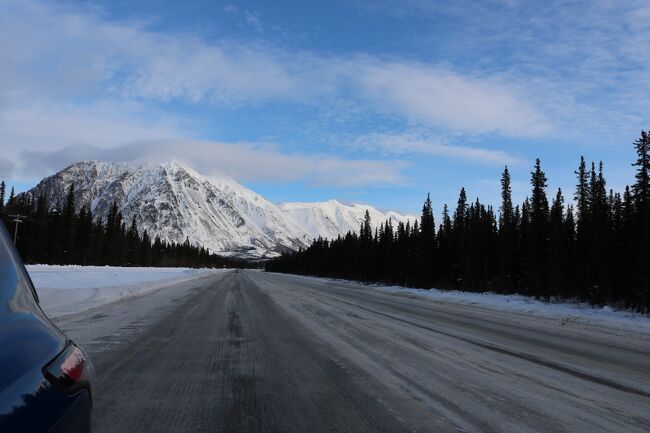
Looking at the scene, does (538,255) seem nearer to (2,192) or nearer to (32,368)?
(32,368)

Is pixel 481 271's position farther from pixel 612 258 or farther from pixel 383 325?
pixel 383 325

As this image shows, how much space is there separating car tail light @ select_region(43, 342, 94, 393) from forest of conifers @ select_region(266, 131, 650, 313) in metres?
31.2

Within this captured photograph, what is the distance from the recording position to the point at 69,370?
2178 millimetres

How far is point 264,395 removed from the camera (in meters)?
5.29

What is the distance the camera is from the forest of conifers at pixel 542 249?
36.1m

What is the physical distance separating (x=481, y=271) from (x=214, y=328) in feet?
162

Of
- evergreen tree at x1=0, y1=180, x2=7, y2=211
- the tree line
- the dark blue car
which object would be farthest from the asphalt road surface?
evergreen tree at x1=0, y1=180, x2=7, y2=211

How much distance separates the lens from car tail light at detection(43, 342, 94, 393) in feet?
6.61

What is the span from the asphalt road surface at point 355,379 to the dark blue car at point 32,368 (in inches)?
81.1

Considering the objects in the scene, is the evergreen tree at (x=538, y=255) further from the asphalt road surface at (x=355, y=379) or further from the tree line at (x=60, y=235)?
the tree line at (x=60, y=235)

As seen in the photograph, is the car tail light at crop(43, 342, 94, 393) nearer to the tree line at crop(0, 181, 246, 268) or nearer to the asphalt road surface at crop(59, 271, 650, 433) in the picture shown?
the asphalt road surface at crop(59, 271, 650, 433)

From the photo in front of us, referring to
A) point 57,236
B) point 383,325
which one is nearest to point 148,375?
point 383,325

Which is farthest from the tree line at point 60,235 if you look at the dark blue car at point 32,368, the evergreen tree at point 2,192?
the dark blue car at point 32,368

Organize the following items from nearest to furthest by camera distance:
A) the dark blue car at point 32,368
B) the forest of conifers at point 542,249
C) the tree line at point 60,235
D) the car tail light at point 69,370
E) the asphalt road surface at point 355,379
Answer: the dark blue car at point 32,368, the car tail light at point 69,370, the asphalt road surface at point 355,379, the forest of conifers at point 542,249, the tree line at point 60,235
